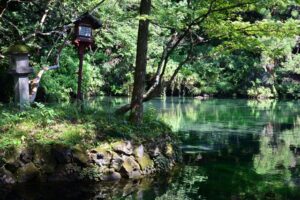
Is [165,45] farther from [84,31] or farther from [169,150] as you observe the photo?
[169,150]

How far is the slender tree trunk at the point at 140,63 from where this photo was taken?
9.77 metres

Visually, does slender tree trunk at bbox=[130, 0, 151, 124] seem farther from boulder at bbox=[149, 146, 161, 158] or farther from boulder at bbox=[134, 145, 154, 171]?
boulder at bbox=[134, 145, 154, 171]

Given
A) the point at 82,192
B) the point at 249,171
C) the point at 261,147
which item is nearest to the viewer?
the point at 82,192

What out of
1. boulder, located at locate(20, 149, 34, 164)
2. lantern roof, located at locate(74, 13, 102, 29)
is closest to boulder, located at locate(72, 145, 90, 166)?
boulder, located at locate(20, 149, 34, 164)

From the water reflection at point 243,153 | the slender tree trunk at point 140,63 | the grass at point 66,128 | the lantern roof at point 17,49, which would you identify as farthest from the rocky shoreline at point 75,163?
the lantern roof at point 17,49

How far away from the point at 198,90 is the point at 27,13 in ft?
68.2

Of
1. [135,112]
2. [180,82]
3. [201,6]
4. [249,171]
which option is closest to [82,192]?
[135,112]

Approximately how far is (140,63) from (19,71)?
9.22 feet

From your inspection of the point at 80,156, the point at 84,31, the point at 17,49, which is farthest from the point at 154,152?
the point at 17,49

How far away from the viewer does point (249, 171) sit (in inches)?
377

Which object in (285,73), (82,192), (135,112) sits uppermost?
(285,73)

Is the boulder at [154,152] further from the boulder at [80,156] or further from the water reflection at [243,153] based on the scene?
the boulder at [80,156]

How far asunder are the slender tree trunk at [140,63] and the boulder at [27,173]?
8.92 feet

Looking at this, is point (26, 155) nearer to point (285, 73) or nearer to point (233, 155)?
point (233, 155)
